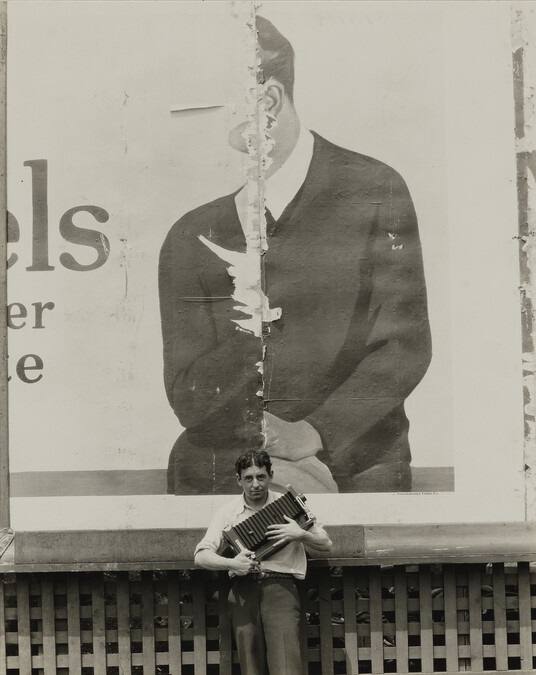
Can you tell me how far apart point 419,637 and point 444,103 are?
338cm

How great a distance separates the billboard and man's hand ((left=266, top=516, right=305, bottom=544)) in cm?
94

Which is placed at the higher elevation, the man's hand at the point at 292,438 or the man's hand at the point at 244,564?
the man's hand at the point at 292,438

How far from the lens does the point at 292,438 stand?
19.2 ft

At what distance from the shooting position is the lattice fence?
561cm

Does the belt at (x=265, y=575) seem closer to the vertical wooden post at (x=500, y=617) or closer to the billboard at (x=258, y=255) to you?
the billboard at (x=258, y=255)

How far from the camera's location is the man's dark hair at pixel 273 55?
586 cm

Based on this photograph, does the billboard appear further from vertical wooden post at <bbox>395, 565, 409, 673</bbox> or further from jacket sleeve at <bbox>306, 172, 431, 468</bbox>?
vertical wooden post at <bbox>395, 565, 409, 673</bbox>

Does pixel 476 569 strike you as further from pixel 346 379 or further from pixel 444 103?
pixel 444 103

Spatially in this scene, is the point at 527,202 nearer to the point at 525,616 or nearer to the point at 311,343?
the point at 311,343

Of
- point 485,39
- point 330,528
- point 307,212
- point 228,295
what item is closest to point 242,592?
point 330,528

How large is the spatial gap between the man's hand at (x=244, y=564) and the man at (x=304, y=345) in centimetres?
103

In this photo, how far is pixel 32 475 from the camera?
228 inches

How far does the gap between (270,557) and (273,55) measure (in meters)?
3.12

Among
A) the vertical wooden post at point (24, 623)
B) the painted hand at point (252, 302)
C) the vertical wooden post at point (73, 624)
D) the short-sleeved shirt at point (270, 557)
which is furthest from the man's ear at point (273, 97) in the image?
the vertical wooden post at point (24, 623)
